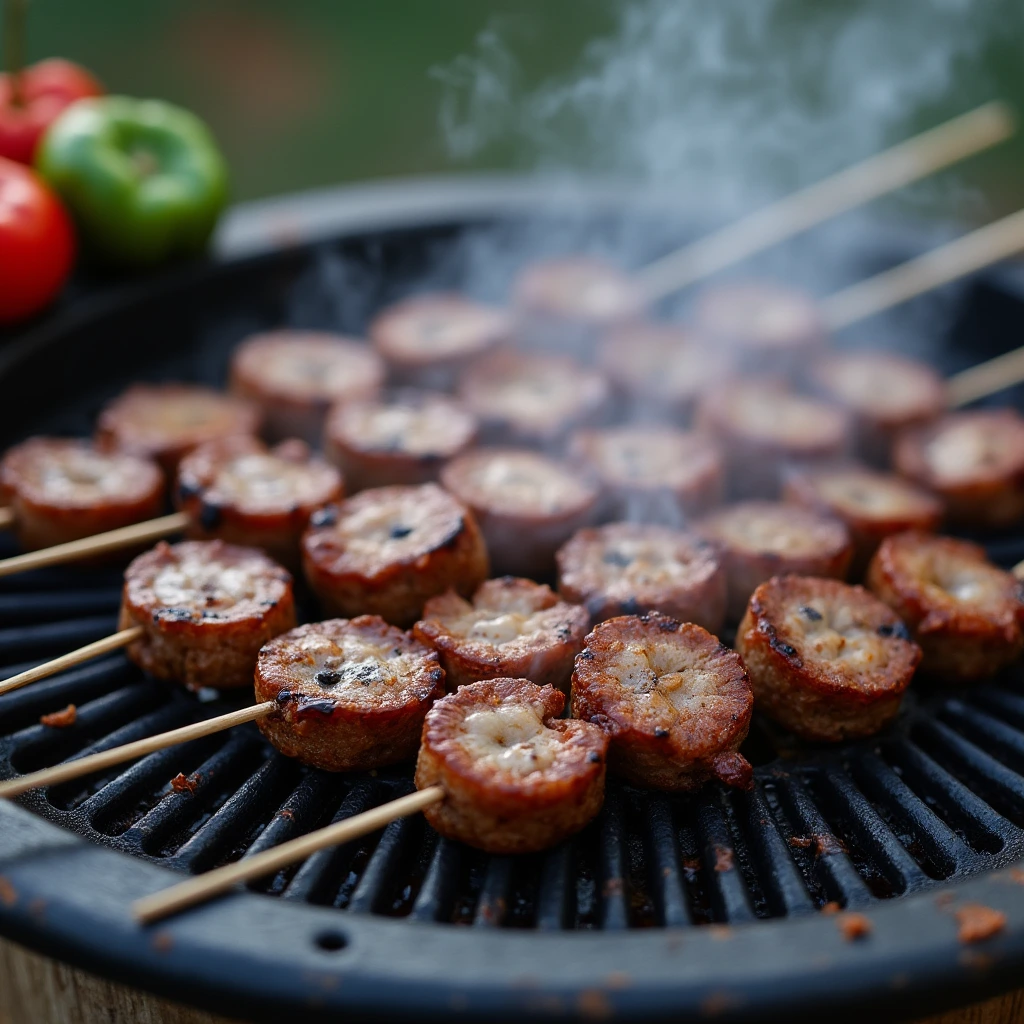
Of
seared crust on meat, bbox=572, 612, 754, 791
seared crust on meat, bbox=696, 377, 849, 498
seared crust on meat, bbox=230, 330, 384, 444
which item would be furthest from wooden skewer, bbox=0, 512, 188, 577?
seared crust on meat, bbox=696, 377, 849, 498

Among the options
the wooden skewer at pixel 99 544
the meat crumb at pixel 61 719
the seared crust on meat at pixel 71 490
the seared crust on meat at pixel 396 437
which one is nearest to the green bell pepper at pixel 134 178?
the seared crust on meat at pixel 71 490

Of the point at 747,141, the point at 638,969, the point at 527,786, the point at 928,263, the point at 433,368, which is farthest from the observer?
the point at 747,141

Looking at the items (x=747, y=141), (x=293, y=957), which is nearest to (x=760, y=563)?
(x=293, y=957)

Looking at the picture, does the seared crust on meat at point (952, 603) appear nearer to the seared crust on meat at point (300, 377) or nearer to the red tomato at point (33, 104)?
the seared crust on meat at point (300, 377)

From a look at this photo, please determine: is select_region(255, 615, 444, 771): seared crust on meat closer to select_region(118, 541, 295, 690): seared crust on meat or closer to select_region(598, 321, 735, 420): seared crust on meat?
select_region(118, 541, 295, 690): seared crust on meat

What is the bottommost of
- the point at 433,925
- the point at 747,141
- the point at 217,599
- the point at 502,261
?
the point at 433,925

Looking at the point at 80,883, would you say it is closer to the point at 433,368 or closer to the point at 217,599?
the point at 217,599
